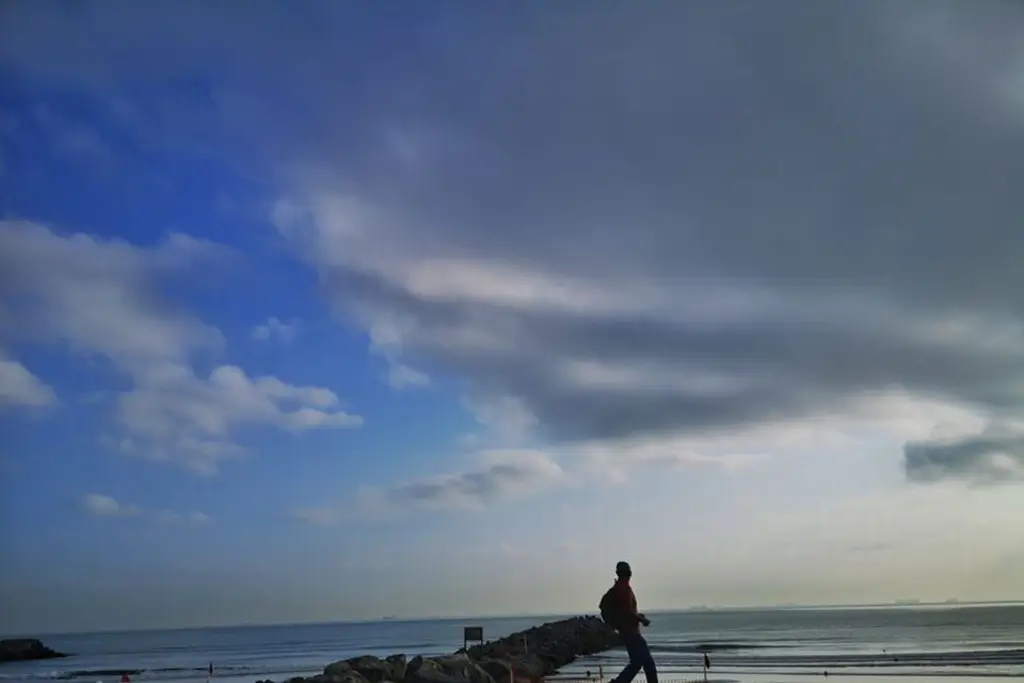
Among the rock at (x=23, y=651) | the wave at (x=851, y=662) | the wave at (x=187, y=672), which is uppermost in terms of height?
the wave at (x=851, y=662)

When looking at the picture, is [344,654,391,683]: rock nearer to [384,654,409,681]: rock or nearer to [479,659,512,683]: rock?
[384,654,409,681]: rock

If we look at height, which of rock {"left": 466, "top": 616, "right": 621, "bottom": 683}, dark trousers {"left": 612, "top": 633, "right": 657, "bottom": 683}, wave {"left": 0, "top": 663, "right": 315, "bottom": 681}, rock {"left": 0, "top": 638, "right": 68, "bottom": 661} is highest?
dark trousers {"left": 612, "top": 633, "right": 657, "bottom": 683}

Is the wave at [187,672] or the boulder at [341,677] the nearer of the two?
the boulder at [341,677]

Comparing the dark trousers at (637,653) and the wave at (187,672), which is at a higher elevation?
the dark trousers at (637,653)

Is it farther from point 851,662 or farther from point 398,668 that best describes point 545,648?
point 398,668

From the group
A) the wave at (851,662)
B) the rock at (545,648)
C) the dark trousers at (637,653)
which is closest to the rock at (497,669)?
the rock at (545,648)

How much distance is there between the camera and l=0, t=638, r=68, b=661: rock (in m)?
122

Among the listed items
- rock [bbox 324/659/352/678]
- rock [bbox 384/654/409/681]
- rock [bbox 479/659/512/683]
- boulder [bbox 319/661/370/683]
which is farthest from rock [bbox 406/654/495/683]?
rock [bbox 324/659/352/678]

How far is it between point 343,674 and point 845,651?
125ft

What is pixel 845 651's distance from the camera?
51.1 meters

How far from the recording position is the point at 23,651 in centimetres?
12256

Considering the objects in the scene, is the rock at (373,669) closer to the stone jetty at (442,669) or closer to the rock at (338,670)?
the stone jetty at (442,669)

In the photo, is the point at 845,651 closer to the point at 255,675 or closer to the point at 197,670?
the point at 255,675

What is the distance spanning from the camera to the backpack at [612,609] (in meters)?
10.4
